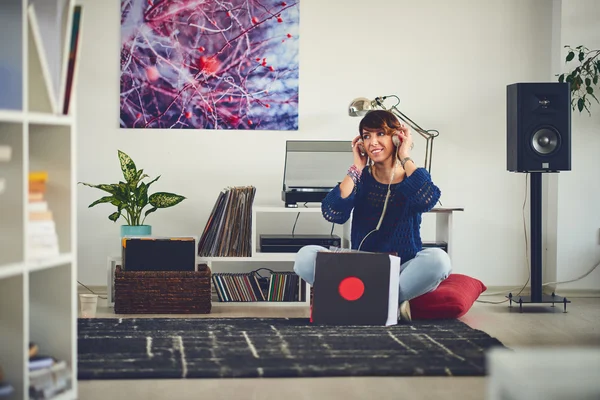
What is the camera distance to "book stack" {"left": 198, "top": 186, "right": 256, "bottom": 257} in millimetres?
3934

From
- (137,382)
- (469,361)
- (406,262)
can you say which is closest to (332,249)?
(406,262)

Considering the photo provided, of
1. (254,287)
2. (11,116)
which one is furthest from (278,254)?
(11,116)

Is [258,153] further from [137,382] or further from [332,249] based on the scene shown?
[137,382]

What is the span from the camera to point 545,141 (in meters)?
3.85

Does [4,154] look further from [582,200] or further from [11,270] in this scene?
[582,200]

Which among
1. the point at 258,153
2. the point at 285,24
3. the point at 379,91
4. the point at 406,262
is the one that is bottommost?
the point at 406,262

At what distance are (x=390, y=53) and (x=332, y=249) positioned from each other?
5.07ft

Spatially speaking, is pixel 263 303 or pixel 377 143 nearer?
pixel 377 143

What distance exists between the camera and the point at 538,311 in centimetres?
377

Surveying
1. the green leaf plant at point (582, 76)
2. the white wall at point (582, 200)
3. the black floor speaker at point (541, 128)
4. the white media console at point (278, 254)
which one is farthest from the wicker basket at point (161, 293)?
the green leaf plant at point (582, 76)

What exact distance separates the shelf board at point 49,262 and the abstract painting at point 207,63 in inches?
99.5

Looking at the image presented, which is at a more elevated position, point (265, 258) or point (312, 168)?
point (312, 168)

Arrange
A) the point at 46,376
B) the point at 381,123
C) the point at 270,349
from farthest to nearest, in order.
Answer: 1. the point at 381,123
2. the point at 270,349
3. the point at 46,376

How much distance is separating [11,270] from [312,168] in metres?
2.53
